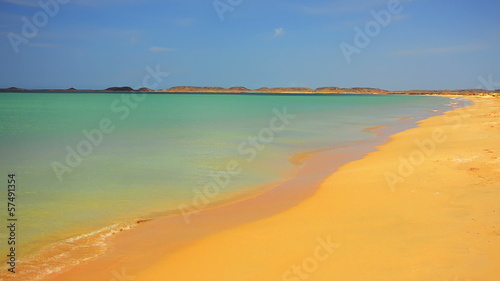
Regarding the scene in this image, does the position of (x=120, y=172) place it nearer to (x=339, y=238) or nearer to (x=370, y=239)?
(x=339, y=238)

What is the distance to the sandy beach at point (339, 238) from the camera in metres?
4.34

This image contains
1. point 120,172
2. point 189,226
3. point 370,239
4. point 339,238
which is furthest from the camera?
point 120,172

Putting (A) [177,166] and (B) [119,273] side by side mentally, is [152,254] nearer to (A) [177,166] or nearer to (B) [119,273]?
(B) [119,273]

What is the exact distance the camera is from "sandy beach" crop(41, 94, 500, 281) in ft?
14.2

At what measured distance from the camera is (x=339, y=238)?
526 cm

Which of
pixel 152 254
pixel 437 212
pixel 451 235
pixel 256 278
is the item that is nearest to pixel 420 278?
pixel 451 235

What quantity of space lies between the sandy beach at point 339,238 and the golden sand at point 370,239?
0.01m

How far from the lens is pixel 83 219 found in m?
6.52

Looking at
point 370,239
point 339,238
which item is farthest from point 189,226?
point 370,239

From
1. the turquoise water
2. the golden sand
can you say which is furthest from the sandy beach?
the turquoise water

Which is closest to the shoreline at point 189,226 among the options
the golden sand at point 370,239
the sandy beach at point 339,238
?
the sandy beach at point 339,238

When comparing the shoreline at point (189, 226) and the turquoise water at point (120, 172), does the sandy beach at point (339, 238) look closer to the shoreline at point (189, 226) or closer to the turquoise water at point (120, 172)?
the shoreline at point (189, 226)

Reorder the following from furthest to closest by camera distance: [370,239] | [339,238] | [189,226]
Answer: [189,226]
[339,238]
[370,239]

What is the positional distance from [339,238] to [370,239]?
41 centimetres
